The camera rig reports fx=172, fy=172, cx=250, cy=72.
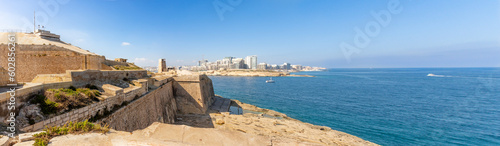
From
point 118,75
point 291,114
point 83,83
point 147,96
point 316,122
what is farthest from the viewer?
point 291,114

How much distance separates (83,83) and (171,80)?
39.4ft

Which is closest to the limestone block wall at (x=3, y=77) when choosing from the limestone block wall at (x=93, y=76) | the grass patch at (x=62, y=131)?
the limestone block wall at (x=93, y=76)

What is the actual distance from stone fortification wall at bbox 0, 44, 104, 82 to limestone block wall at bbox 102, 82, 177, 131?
5.22 metres

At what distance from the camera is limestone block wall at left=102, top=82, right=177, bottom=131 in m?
8.72

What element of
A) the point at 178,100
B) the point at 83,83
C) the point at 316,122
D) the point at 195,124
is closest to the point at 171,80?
the point at 178,100

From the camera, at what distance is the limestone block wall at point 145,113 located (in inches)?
343

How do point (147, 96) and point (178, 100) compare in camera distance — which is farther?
point (178, 100)

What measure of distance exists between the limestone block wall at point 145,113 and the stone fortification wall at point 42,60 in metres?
5.22

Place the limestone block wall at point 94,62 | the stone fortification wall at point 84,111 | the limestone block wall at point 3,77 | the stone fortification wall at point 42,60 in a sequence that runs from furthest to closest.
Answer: the limestone block wall at point 94,62
the stone fortification wall at point 42,60
the limestone block wall at point 3,77
the stone fortification wall at point 84,111

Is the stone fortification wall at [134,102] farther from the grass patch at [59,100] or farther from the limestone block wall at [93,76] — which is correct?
the grass patch at [59,100]

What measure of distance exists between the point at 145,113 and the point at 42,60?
757cm

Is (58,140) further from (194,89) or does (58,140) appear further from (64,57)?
(194,89)

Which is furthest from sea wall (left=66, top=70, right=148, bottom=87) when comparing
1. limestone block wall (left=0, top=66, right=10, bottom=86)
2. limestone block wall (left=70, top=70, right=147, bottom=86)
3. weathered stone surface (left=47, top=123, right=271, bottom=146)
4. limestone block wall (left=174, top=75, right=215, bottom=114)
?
limestone block wall (left=174, top=75, right=215, bottom=114)

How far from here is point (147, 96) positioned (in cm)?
1234
